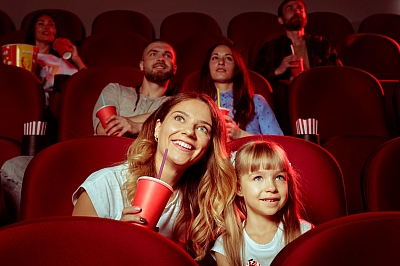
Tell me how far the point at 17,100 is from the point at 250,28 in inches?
38.5

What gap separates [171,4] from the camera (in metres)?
2.01

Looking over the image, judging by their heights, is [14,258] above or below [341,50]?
below

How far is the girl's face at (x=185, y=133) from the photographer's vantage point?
625mm

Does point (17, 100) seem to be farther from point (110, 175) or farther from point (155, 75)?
point (110, 175)

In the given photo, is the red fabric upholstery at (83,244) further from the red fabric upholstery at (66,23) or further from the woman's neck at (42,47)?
the red fabric upholstery at (66,23)

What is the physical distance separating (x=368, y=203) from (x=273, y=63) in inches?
32.1

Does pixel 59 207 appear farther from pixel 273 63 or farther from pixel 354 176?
pixel 273 63

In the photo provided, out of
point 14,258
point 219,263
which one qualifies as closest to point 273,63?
point 219,263

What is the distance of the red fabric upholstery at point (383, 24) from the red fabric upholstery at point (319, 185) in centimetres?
131

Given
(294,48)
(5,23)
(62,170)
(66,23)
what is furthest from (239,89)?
(5,23)

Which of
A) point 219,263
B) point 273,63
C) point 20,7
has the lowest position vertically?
point 219,263

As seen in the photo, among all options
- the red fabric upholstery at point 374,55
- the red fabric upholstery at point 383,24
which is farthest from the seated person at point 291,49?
the red fabric upholstery at point 383,24

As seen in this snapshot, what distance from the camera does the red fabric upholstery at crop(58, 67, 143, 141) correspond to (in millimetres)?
1064

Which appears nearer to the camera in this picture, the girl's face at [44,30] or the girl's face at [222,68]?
the girl's face at [222,68]
